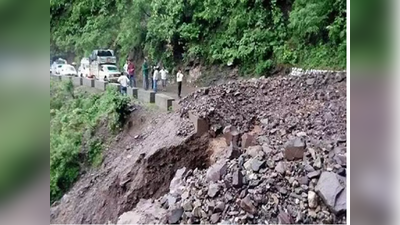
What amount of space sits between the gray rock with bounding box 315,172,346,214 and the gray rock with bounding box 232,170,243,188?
342 millimetres

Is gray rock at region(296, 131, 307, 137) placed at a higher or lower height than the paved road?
lower

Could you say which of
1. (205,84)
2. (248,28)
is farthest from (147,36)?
(248,28)

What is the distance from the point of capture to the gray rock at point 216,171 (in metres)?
1.94

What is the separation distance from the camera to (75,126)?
197cm

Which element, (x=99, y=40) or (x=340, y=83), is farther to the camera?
(x=99, y=40)

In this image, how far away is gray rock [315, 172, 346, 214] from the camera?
5.91 ft

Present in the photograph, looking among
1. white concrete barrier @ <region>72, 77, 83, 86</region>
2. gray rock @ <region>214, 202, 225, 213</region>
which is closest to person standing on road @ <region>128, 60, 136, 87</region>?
white concrete barrier @ <region>72, 77, 83, 86</region>

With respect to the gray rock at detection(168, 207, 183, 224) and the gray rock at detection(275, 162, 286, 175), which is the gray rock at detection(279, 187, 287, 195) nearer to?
the gray rock at detection(275, 162, 286, 175)

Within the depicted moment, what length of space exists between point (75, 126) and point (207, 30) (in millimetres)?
804

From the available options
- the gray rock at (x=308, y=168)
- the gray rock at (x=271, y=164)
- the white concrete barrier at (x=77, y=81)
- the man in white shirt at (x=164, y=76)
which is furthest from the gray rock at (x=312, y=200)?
the white concrete barrier at (x=77, y=81)

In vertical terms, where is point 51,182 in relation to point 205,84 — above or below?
below
